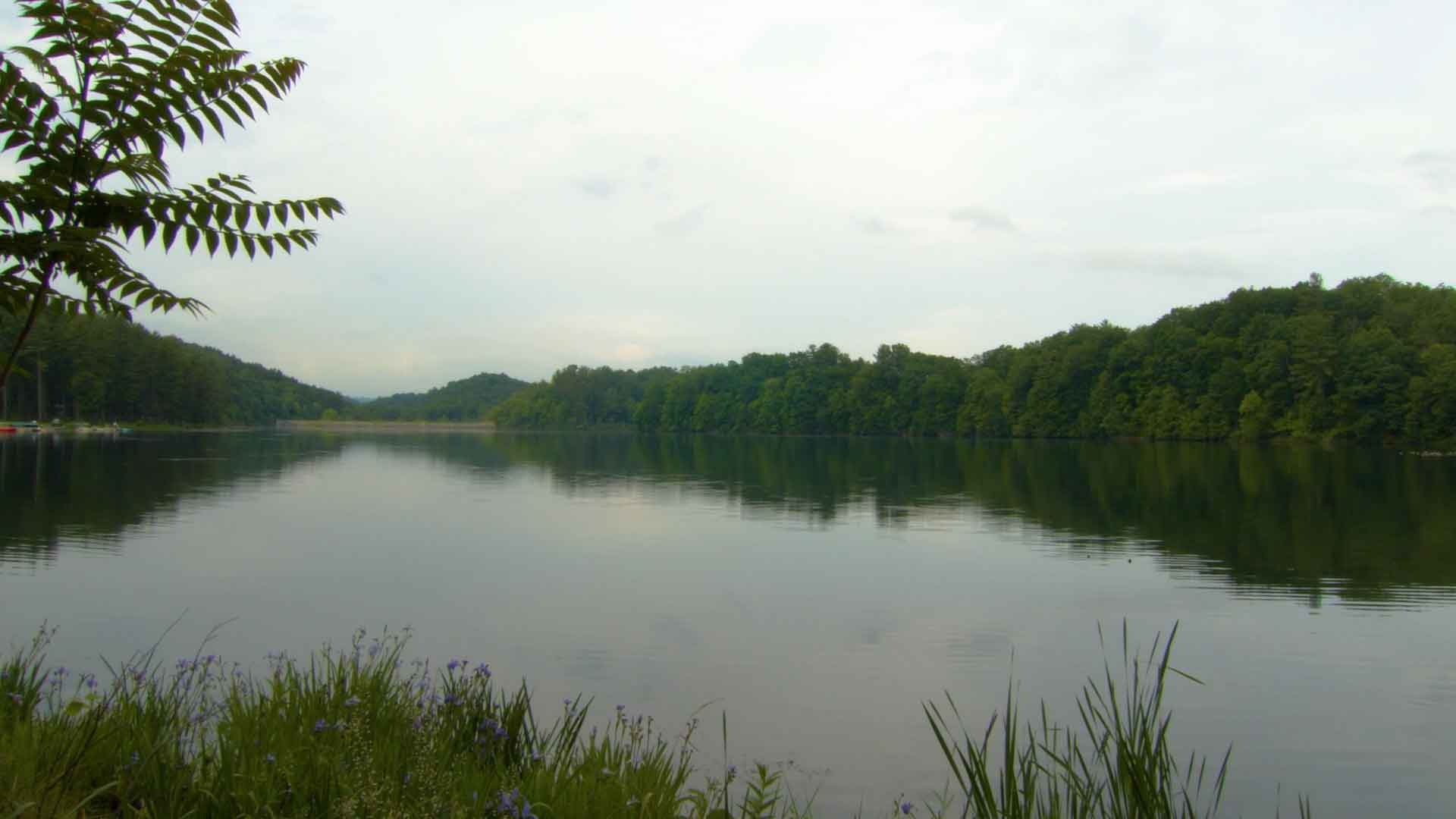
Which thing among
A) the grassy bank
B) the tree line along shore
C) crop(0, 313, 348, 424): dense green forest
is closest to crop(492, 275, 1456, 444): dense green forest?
the tree line along shore

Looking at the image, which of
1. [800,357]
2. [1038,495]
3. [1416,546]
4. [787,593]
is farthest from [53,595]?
[800,357]

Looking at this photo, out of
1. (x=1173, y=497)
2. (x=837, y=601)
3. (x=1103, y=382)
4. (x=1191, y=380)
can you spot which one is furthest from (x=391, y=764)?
(x=1103, y=382)

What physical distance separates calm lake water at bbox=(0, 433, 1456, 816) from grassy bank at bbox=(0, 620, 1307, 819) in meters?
1.78

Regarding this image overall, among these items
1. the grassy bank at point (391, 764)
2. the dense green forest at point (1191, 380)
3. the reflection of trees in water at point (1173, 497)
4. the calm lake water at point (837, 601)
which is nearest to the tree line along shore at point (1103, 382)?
the dense green forest at point (1191, 380)

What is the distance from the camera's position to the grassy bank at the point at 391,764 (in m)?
4.15

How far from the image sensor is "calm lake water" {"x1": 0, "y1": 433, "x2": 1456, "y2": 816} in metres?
8.14

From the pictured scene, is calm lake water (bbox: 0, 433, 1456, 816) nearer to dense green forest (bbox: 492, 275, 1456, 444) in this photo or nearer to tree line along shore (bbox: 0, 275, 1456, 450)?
tree line along shore (bbox: 0, 275, 1456, 450)

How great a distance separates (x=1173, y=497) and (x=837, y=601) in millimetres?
19850

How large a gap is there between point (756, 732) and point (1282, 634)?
6.99 metres

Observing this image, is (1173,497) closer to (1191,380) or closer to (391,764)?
(391,764)

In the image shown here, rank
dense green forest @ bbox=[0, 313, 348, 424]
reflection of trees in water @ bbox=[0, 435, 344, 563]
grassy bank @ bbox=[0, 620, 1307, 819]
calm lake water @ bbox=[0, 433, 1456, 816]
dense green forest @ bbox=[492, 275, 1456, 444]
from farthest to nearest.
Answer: dense green forest @ bbox=[0, 313, 348, 424] → dense green forest @ bbox=[492, 275, 1456, 444] → reflection of trees in water @ bbox=[0, 435, 344, 563] → calm lake water @ bbox=[0, 433, 1456, 816] → grassy bank @ bbox=[0, 620, 1307, 819]

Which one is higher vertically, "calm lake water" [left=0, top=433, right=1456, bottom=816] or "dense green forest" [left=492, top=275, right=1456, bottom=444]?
"dense green forest" [left=492, top=275, right=1456, bottom=444]

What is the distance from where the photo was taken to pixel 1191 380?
91688 millimetres

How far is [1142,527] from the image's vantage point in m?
21.4
